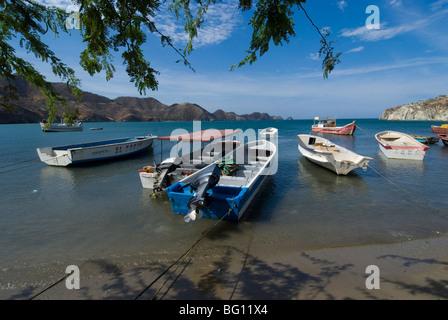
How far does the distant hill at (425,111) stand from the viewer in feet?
425

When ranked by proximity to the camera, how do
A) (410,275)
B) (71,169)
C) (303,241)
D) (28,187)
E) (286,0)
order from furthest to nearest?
(71,169), (28,187), (303,241), (410,275), (286,0)

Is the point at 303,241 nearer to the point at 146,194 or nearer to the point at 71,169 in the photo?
the point at 146,194

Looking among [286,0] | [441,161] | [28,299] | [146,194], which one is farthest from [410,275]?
[441,161]

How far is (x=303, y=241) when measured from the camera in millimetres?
7102

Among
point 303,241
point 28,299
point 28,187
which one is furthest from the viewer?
point 28,187

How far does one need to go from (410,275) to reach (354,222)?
3215 mm

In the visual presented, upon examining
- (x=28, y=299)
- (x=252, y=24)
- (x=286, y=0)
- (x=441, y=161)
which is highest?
(x=286, y=0)

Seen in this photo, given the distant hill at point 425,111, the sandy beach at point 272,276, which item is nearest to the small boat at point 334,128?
the sandy beach at point 272,276

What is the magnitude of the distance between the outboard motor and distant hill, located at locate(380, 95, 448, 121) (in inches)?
7438

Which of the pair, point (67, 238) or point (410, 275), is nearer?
point (410, 275)

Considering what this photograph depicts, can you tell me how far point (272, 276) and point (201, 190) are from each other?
11.6ft

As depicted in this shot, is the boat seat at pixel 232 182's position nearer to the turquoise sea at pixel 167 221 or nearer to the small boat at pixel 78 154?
the turquoise sea at pixel 167 221

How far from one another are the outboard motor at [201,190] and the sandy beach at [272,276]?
4.29 feet

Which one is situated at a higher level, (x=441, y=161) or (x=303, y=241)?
(x=441, y=161)
